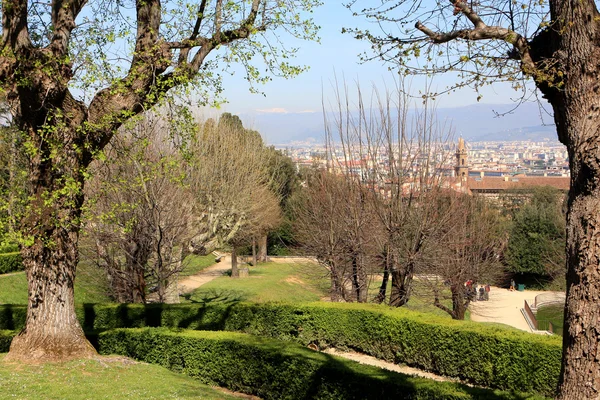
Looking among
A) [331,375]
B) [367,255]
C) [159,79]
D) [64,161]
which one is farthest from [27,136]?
[367,255]

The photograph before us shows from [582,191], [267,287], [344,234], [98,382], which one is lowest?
[267,287]

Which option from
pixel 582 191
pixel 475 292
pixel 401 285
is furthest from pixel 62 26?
pixel 475 292

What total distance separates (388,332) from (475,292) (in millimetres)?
16305

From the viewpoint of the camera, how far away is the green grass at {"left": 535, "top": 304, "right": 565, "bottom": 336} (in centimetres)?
2736

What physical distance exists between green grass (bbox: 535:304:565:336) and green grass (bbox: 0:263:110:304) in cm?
1942

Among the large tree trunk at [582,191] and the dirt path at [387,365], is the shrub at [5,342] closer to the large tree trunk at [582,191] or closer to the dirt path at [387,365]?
the dirt path at [387,365]

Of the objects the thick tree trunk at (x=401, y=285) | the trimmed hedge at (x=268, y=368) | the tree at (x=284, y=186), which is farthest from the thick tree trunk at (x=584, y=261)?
the tree at (x=284, y=186)

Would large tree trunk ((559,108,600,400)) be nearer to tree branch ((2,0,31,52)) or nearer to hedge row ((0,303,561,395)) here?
hedge row ((0,303,561,395))

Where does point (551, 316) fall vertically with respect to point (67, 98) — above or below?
below

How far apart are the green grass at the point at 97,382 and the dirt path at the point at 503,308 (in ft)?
67.6

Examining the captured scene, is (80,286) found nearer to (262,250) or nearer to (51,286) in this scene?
(51,286)

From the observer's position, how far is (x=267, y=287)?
31.5 m

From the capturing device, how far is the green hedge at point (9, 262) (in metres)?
24.7

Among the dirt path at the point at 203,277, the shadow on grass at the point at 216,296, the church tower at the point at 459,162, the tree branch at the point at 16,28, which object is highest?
the tree branch at the point at 16,28
